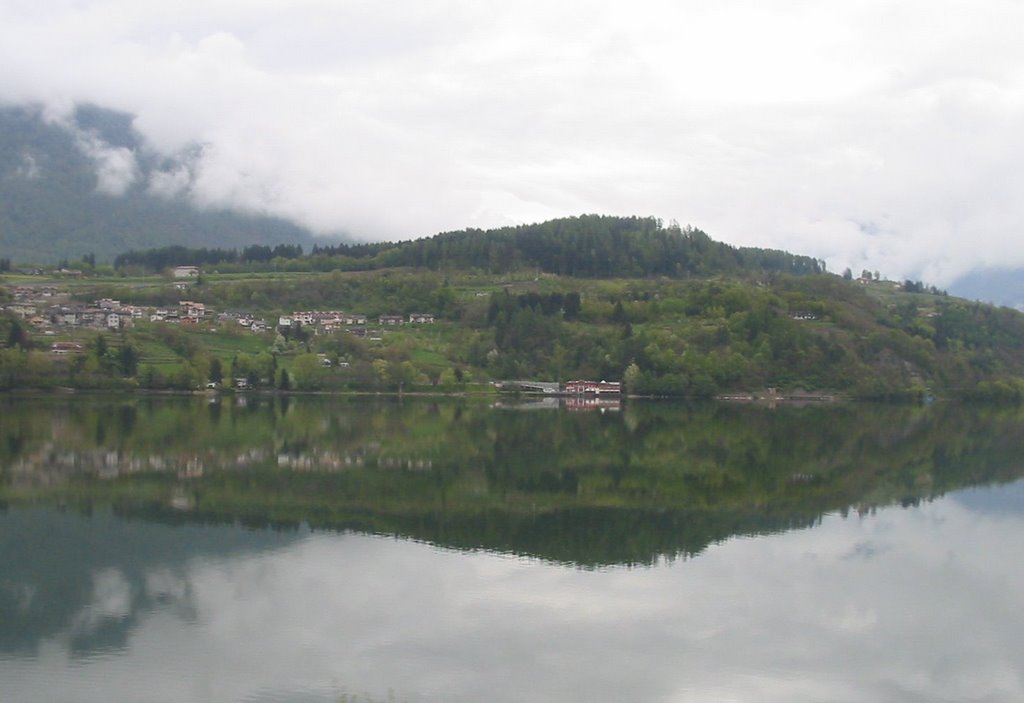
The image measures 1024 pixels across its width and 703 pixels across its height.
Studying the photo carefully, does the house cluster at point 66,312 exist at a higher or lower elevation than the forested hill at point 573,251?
lower

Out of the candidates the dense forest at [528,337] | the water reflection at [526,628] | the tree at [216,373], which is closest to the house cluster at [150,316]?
the dense forest at [528,337]

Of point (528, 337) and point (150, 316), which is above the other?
point (150, 316)

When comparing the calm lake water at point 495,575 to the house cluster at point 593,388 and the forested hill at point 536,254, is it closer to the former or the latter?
→ the house cluster at point 593,388

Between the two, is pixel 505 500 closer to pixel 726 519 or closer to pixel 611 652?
pixel 726 519

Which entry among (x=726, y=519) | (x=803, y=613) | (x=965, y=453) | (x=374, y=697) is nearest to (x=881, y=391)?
(x=965, y=453)

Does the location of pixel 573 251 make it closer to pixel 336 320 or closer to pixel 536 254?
pixel 536 254

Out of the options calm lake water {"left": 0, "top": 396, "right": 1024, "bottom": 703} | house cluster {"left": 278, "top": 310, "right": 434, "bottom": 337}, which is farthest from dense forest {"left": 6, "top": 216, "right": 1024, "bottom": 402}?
calm lake water {"left": 0, "top": 396, "right": 1024, "bottom": 703}

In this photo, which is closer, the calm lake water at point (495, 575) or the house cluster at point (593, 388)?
the calm lake water at point (495, 575)

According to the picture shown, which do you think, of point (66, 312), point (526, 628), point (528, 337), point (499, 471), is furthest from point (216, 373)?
point (526, 628)
